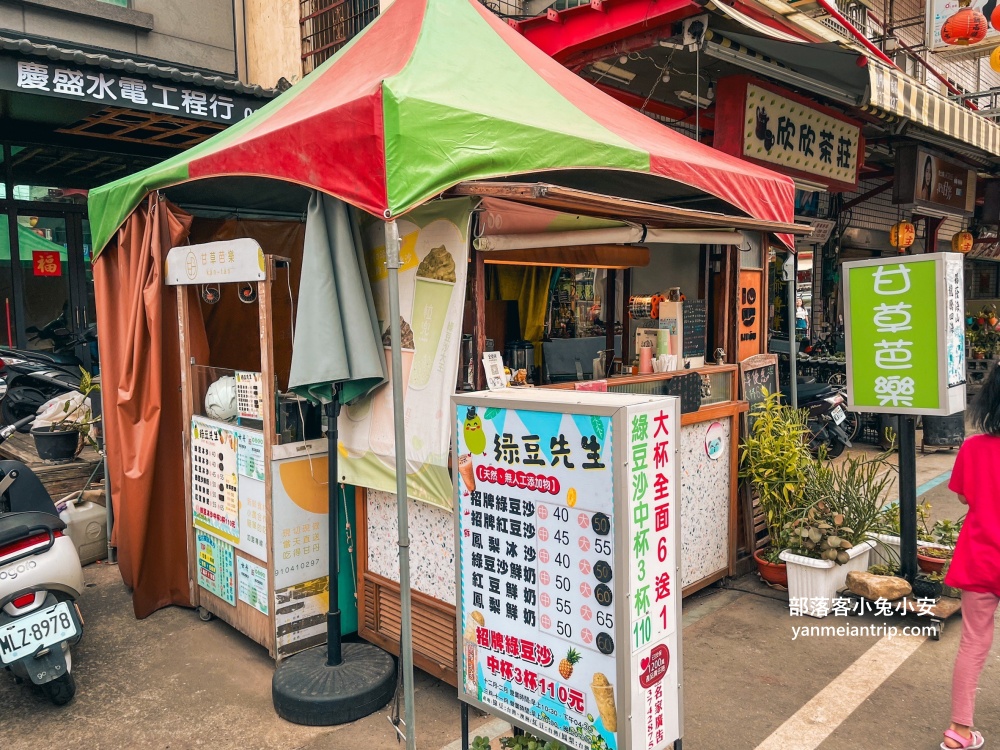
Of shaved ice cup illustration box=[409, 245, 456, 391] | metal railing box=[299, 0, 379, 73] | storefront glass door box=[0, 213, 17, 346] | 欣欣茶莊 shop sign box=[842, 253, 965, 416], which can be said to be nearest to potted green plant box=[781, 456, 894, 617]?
欣欣茶莊 shop sign box=[842, 253, 965, 416]

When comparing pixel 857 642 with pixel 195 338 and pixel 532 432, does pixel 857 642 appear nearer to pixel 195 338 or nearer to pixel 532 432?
pixel 532 432

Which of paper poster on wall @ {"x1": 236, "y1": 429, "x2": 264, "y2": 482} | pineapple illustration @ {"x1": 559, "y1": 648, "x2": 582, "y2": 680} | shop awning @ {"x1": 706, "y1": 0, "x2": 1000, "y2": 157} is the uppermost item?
shop awning @ {"x1": 706, "y1": 0, "x2": 1000, "y2": 157}

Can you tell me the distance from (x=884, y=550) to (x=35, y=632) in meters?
5.36

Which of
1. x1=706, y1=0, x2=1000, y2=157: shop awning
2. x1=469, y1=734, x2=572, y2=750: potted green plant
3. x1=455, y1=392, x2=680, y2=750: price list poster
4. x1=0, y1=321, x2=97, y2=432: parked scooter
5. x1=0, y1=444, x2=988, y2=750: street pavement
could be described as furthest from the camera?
x1=0, y1=321, x2=97, y2=432: parked scooter

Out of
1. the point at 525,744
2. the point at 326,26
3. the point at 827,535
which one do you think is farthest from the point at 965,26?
the point at 525,744

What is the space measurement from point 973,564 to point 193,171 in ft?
15.0

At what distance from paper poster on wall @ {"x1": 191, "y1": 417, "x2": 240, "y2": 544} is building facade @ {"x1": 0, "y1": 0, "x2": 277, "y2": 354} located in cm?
353

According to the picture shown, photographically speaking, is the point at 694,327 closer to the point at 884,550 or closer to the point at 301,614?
the point at 884,550

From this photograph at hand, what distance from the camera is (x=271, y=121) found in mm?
4188

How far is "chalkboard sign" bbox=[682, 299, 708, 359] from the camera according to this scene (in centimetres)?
545

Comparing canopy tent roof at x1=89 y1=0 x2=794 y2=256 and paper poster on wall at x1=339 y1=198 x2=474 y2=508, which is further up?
canopy tent roof at x1=89 y1=0 x2=794 y2=256

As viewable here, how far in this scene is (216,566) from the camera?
4996mm

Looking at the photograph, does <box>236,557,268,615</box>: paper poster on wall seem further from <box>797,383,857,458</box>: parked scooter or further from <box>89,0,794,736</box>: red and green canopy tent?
<box>797,383,857,458</box>: parked scooter

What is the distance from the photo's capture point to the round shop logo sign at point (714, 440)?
5.26 meters
